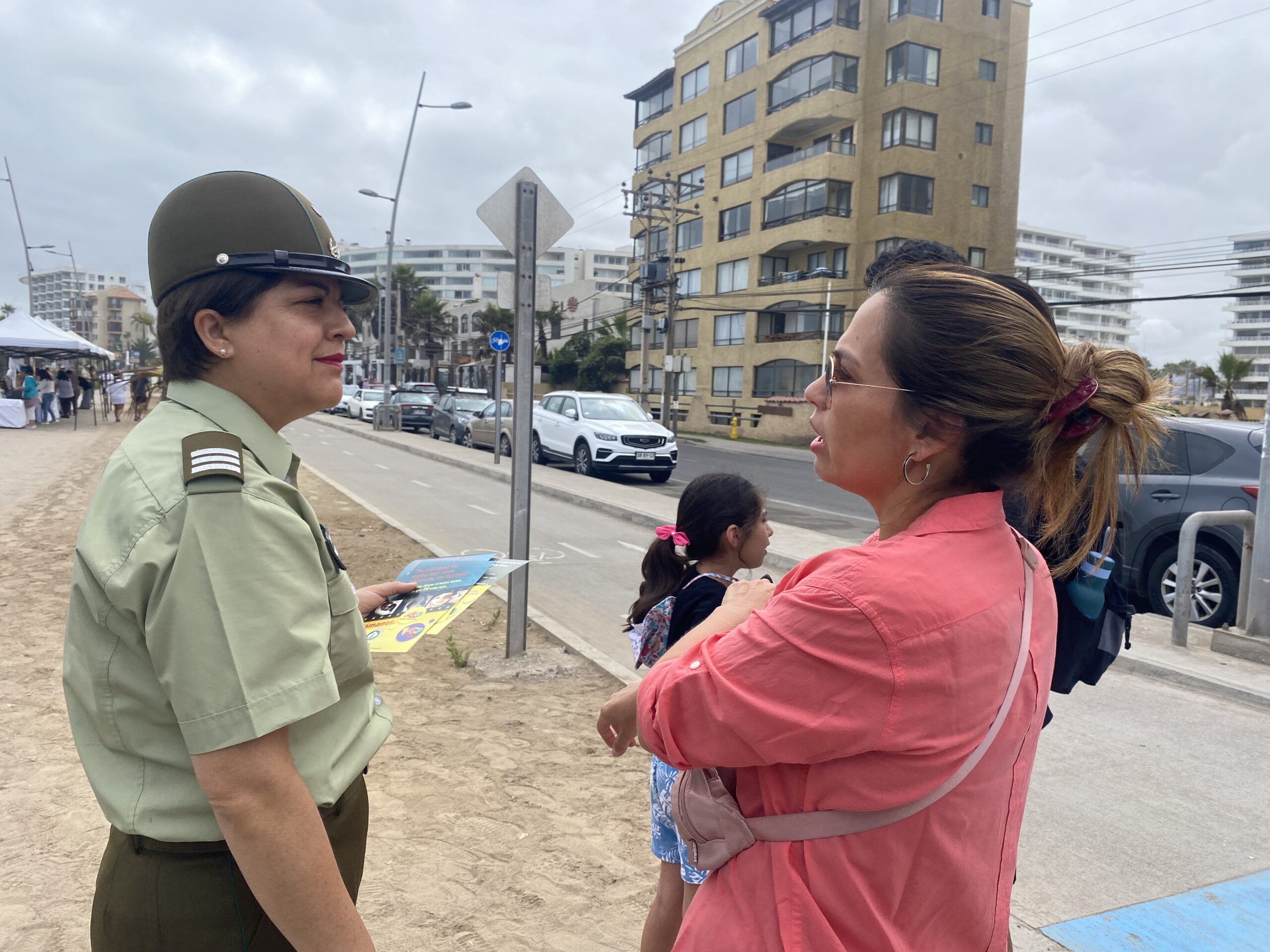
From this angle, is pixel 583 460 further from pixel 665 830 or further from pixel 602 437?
pixel 665 830

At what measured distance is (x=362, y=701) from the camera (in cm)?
155

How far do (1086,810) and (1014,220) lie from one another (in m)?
43.5

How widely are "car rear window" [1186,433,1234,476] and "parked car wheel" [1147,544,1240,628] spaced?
2.24 ft

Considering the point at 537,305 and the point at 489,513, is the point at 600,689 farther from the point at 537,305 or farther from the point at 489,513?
the point at 489,513

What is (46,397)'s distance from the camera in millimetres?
28203

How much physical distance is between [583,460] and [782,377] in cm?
2492

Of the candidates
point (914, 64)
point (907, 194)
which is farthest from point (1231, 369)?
point (914, 64)

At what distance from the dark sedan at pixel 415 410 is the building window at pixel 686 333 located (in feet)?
58.6

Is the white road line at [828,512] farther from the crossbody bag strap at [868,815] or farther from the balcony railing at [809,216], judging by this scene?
the balcony railing at [809,216]

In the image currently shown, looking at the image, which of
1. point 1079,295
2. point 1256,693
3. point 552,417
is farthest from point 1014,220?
point 1079,295

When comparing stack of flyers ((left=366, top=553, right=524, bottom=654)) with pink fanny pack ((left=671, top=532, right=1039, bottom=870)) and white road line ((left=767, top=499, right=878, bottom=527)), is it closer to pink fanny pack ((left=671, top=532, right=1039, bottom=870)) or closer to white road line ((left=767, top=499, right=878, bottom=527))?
pink fanny pack ((left=671, top=532, right=1039, bottom=870))

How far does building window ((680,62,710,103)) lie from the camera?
4781cm

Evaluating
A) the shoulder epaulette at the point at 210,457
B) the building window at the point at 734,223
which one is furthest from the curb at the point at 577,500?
the building window at the point at 734,223

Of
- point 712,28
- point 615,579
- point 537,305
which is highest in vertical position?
point 712,28
